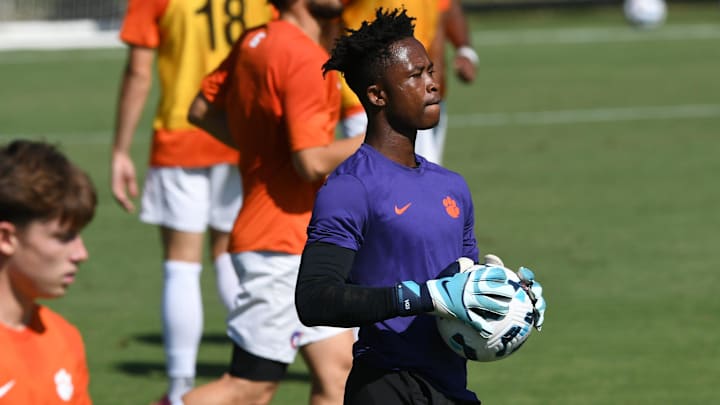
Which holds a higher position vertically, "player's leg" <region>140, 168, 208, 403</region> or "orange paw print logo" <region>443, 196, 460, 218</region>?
"orange paw print logo" <region>443, 196, 460, 218</region>

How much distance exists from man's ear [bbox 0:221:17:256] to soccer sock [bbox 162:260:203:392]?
3.90 metres

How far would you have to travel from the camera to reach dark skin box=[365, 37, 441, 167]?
4.50 meters

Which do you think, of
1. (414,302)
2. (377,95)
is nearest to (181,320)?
(377,95)

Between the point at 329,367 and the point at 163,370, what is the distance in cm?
293

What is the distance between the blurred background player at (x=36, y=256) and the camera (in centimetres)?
359

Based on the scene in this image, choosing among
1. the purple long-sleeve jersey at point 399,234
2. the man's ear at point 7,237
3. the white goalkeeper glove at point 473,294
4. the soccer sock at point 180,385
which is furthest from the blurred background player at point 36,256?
the soccer sock at point 180,385

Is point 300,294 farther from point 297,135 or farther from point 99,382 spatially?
point 99,382

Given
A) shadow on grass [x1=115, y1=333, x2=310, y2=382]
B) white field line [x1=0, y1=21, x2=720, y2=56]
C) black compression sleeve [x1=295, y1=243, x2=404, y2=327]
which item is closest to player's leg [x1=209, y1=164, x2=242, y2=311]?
shadow on grass [x1=115, y1=333, x2=310, y2=382]

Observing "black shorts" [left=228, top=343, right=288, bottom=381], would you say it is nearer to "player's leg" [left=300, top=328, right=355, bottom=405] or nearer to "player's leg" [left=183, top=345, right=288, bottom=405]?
"player's leg" [left=183, top=345, right=288, bottom=405]

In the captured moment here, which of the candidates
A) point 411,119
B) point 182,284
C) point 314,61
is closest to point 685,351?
point 182,284

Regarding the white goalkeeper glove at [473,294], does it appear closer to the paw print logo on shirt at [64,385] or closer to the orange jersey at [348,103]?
the paw print logo on shirt at [64,385]

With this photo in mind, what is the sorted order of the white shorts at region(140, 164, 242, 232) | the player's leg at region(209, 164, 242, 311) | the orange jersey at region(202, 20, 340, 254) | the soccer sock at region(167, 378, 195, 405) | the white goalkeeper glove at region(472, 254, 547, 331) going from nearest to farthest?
the white goalkeeper glove at region(472, 254, 547, 331) < the orange jersey at region(202, 20, 340, 254) < the soccer sock at region(167, 378, 195, 405) < the white shorts at region(140, 164, 242, 232) < the player's leg at region(209, 164, 242, 311)

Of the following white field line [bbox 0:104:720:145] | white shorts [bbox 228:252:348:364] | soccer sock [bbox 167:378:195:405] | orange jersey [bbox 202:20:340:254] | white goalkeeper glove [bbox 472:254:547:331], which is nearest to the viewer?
white goalkeeper glove [bbox 472:254:547:331]

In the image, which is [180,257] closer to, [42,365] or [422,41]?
[422,41]
